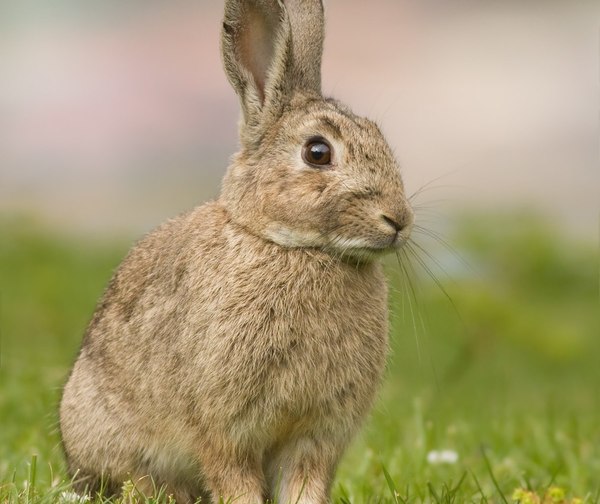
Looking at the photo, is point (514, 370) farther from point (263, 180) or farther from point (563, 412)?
point (263, 180)

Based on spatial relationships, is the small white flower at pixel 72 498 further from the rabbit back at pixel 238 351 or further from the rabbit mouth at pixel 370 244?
the rabbit mouth at pixel 370 244

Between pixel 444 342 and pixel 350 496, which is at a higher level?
pixel 350 496

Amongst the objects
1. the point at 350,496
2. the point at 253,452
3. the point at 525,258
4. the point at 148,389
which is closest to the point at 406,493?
the point at 350,496

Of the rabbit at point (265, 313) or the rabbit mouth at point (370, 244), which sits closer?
the rabbit mouth at point (370, 244)

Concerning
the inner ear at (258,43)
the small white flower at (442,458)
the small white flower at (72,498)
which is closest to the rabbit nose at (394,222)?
the inner ear at (258,43)

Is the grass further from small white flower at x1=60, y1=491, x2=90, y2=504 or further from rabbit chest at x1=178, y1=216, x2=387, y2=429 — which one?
rabbit chest at x1=178, y1=216, x2=387, y2=429

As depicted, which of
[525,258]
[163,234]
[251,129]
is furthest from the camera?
[525,258]
